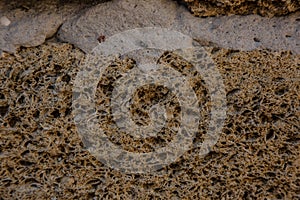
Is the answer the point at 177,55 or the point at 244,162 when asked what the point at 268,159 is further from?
the point at 177,55

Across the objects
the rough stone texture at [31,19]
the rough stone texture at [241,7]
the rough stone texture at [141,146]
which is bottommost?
the rough stone texture at [141,146]

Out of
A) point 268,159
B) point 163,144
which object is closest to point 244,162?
point 268,159

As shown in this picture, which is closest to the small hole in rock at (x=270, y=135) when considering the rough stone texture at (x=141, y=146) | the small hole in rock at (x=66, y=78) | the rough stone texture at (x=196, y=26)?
the rough stone texture at (x=141, y=146)

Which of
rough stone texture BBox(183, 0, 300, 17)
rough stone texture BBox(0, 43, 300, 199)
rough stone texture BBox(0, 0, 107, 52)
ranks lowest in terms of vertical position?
rough stone texture BBox(0, 43, 300, 199)

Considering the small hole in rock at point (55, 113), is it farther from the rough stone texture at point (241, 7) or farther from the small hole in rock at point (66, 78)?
the rough stone texture at point (241, 7)

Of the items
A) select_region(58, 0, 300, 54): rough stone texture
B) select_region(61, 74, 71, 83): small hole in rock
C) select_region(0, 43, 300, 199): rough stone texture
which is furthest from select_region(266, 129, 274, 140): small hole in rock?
select_region(61, 74, 71, 83): small hole in rock

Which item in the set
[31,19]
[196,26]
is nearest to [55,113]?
[31,19]

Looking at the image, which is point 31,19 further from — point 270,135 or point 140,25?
point 270,135

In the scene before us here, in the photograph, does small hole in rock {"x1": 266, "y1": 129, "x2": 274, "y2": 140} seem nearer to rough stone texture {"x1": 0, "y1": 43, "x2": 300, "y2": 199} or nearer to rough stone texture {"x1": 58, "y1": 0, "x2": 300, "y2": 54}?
rough stone texture {"x1": 0, "y1": 43, "x2": 300, "y2": 199}
